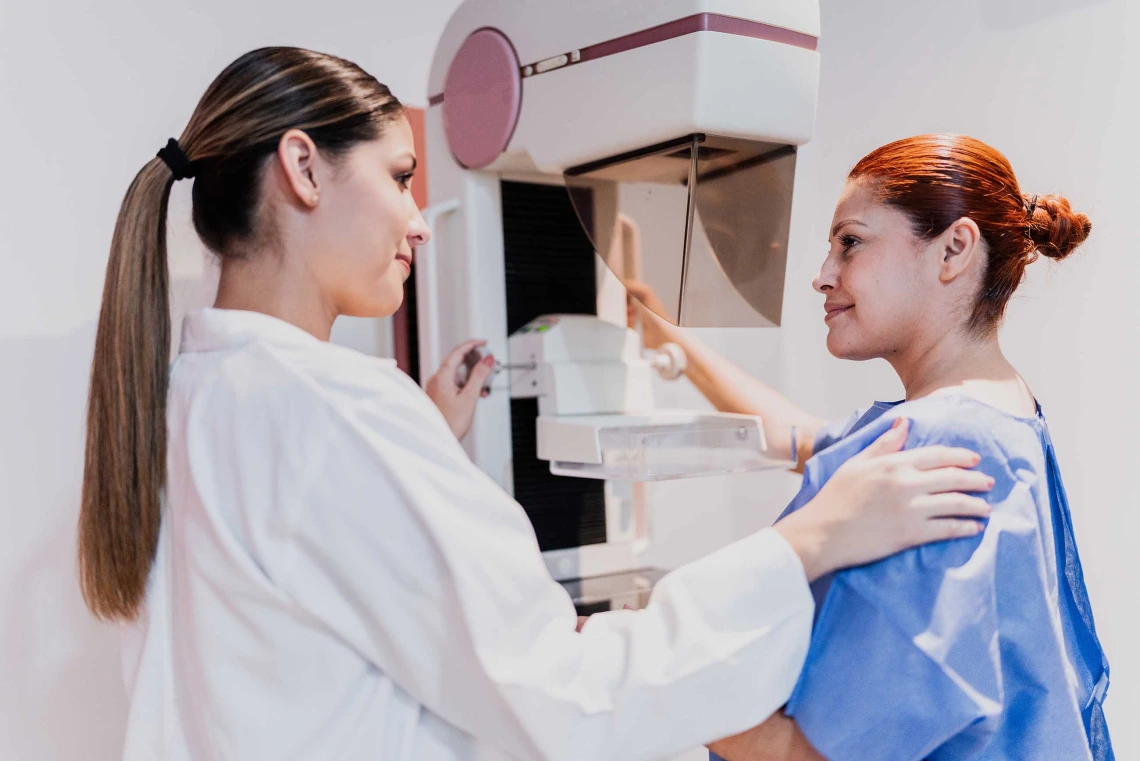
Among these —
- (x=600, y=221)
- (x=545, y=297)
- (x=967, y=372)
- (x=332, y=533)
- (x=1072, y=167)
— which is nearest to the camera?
(x=332, y=533)

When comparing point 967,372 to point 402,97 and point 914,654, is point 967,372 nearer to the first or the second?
point 914,654

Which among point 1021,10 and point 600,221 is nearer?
point 600,221

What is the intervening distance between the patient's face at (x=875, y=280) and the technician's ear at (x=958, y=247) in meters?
0.02

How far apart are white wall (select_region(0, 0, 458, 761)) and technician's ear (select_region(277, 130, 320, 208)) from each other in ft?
1.59

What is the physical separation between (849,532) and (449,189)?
823mm

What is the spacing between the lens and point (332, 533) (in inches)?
33.3

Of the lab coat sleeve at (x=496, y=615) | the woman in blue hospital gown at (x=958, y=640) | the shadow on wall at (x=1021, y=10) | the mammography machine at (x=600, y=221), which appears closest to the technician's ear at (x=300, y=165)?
the lab coat sleeve at (x=496, y=615)

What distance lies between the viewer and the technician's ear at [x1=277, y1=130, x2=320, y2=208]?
96 centimetres

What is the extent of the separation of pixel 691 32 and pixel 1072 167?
954mm

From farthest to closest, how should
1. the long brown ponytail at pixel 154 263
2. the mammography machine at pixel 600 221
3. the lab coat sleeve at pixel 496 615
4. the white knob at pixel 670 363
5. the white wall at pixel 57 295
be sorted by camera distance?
the white knob at pixel 670 363 → the white wall at pixel 57 295 → the mammography machine at pixel 600 221 → the long brown ponytail at pixel 154 263 → the lab coat sleeve at pixel 496 615

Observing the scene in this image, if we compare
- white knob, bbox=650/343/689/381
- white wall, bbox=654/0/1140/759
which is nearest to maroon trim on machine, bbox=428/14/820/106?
white knob, bbox=650/343/689/381

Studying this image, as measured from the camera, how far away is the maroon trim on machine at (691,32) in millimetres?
1132

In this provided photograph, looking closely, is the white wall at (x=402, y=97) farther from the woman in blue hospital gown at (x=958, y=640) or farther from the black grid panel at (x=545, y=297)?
the woman in blue hospital gown at (x=958, y=640)

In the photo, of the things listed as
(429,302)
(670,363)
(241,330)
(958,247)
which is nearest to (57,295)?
(429,302)
